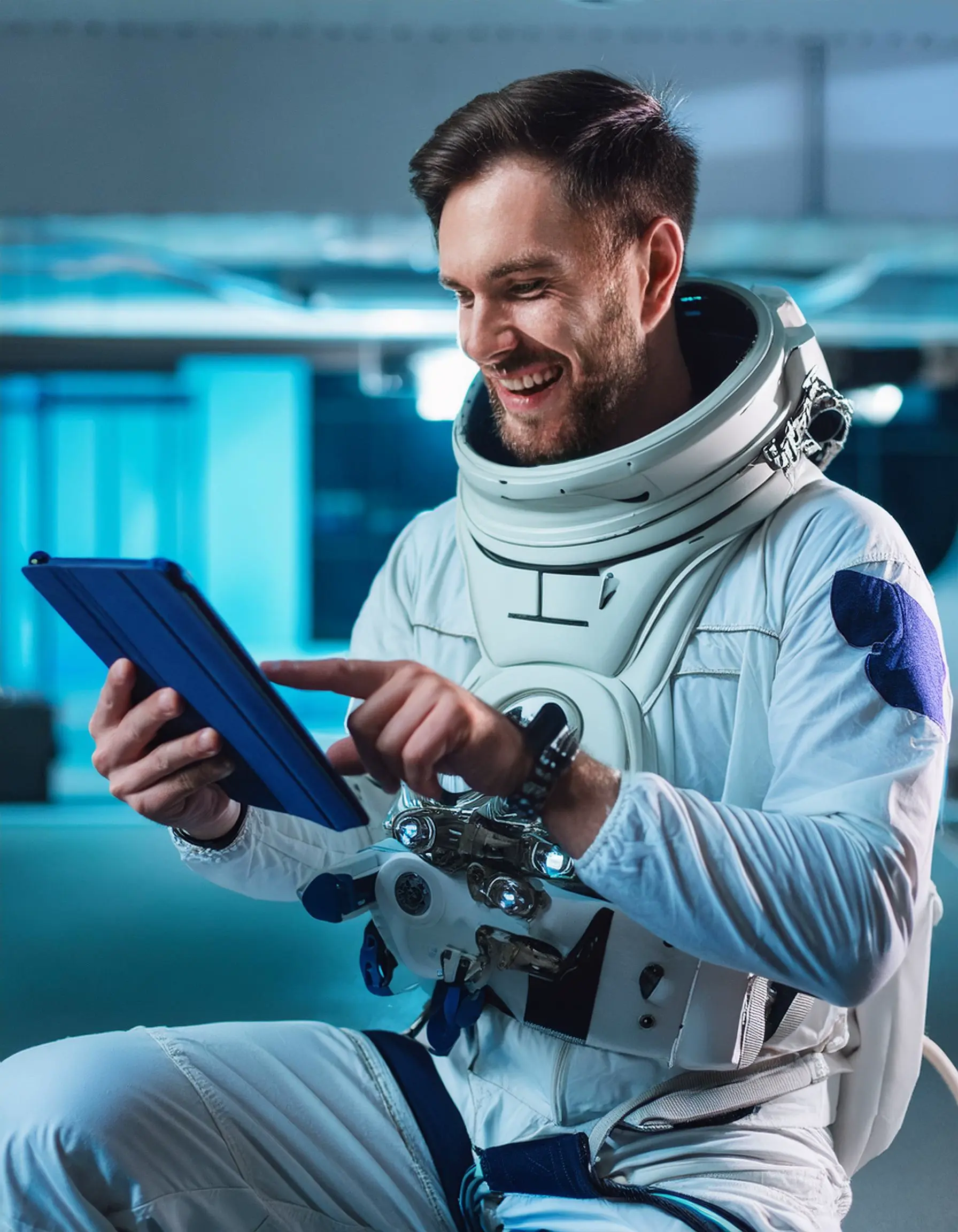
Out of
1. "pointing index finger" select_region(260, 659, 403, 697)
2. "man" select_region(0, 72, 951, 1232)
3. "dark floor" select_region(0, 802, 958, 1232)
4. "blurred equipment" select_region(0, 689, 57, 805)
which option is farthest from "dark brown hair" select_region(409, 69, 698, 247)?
"blurred equipment" select_region(0, 689, 57, 805)

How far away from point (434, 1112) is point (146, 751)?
0.47 metres

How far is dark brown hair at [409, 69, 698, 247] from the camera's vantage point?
3.87 feet

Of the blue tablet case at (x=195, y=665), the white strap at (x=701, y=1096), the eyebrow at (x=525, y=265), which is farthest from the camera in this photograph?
the eyebrow at (x=525, y=265)

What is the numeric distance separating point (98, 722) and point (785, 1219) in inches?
28.2

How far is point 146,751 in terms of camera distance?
986 mm

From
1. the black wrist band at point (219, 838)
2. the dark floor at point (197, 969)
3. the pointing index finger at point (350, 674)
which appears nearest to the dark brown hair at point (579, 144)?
the pointing index finger at point (350, 674)

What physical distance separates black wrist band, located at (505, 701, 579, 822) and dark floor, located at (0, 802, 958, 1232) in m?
1.09

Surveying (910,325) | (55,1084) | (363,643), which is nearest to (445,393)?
(910,325)

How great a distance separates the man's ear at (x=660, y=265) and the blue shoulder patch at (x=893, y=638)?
394mm

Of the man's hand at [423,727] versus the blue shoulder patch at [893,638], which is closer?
the man's hand at [423,727]

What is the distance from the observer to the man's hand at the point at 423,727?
2.71 feet

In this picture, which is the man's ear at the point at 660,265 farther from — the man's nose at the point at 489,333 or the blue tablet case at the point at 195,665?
the blue tablet case at the point at 195,665

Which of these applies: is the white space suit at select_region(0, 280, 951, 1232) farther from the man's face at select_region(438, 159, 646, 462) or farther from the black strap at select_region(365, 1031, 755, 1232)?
the man's face at select_region(438, 159, 646, 462)

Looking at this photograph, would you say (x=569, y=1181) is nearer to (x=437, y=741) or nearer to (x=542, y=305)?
(x=437, y=741)
